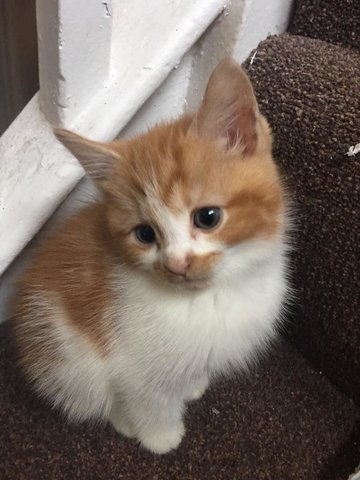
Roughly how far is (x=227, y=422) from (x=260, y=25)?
71cm

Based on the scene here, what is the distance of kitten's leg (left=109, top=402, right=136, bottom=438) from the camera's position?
975 mm

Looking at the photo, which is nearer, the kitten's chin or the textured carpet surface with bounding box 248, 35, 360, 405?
the kitten's chin

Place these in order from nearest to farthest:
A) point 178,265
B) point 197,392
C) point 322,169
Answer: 1. point 178,265
2. point 322,169
3. point 197,392

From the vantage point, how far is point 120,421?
0.99m

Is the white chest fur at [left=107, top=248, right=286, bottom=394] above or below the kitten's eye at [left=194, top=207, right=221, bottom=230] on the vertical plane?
below

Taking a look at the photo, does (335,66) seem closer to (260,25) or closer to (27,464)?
(260,25)

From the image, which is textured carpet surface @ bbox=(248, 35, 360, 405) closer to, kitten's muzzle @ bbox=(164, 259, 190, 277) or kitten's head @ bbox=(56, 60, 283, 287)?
kitten's head @ bbox=(56, 60, 283, 287)

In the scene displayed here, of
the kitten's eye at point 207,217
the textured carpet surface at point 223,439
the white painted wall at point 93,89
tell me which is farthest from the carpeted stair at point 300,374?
the kitten's eye at point 207,217

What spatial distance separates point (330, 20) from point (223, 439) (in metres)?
0.76

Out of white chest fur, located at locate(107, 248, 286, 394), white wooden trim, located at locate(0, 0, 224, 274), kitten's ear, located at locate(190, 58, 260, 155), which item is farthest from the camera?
white wooden trim, located at locate(0, 0, 224, 274)

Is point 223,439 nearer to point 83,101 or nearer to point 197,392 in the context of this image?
point 197,392

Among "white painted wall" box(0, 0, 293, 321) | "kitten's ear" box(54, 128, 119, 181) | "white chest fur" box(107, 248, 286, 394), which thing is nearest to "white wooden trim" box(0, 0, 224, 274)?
"white painted wall" box(0, 0, 293, 321)

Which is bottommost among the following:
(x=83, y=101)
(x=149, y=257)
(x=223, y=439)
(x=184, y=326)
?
(x=223, y=439)

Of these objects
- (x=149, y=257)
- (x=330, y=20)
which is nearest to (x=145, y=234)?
(x=149, y=257)
